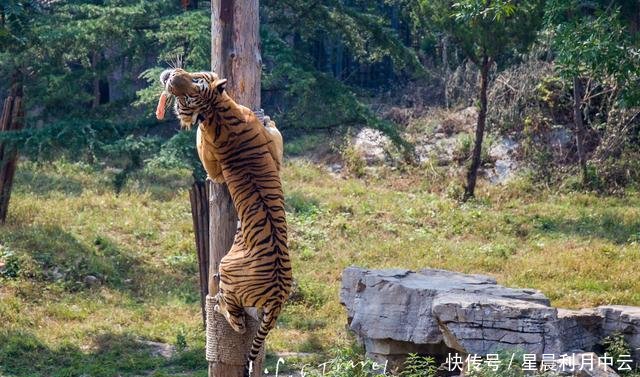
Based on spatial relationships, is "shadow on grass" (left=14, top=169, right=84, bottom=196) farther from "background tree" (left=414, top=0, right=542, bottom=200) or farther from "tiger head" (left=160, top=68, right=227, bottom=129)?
"tiger head" (left=160, top=68, right=227, bottom=129)

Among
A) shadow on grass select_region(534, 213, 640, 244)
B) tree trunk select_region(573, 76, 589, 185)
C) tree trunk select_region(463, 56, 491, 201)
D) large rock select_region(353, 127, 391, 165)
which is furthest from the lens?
large rock select_region(353, 127, 391, 165)

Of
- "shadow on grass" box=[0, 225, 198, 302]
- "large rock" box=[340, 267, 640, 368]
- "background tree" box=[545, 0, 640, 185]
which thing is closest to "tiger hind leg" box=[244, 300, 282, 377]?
"large rock" box=[340, 267, 640, 368]

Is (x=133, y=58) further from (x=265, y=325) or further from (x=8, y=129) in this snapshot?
(x=265, y=325)

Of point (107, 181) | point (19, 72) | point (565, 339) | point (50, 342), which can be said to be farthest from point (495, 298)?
point (107, 181)

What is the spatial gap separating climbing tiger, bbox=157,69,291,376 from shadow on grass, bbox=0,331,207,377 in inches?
110

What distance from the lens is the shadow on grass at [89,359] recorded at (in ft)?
26.9

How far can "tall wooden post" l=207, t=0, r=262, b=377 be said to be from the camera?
5.87 meters

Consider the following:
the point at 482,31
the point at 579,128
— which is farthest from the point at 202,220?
the point at 579,128

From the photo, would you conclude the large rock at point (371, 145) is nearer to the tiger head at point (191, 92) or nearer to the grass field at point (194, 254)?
the grass field at point (194, 254)

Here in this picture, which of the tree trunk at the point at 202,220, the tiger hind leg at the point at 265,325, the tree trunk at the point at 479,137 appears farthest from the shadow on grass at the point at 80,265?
the tree trunk at the point at 479,137

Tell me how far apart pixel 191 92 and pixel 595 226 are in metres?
8.30

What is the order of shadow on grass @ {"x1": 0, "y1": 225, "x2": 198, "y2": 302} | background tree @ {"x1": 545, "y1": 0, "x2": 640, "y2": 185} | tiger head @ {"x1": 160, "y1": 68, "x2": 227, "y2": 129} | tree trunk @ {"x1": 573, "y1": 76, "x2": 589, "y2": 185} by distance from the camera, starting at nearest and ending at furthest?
tiger head @ {"x1": 160, "y1": 68, "x2": 227, "y2": 129}
background tree @ {"x1": 545, "y1": 0, "x2": 640, "y2": 185}
shadow on grass @ {"x1": 0, "y1": 225, "x2": 198, "y2": 302}
tree trunk @ {"x1": 573, "y1": 76, "x2": 589, "y2": 185}

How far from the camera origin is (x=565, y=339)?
705cm

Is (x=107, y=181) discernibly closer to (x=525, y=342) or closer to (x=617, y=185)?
(x=617, y=185)
